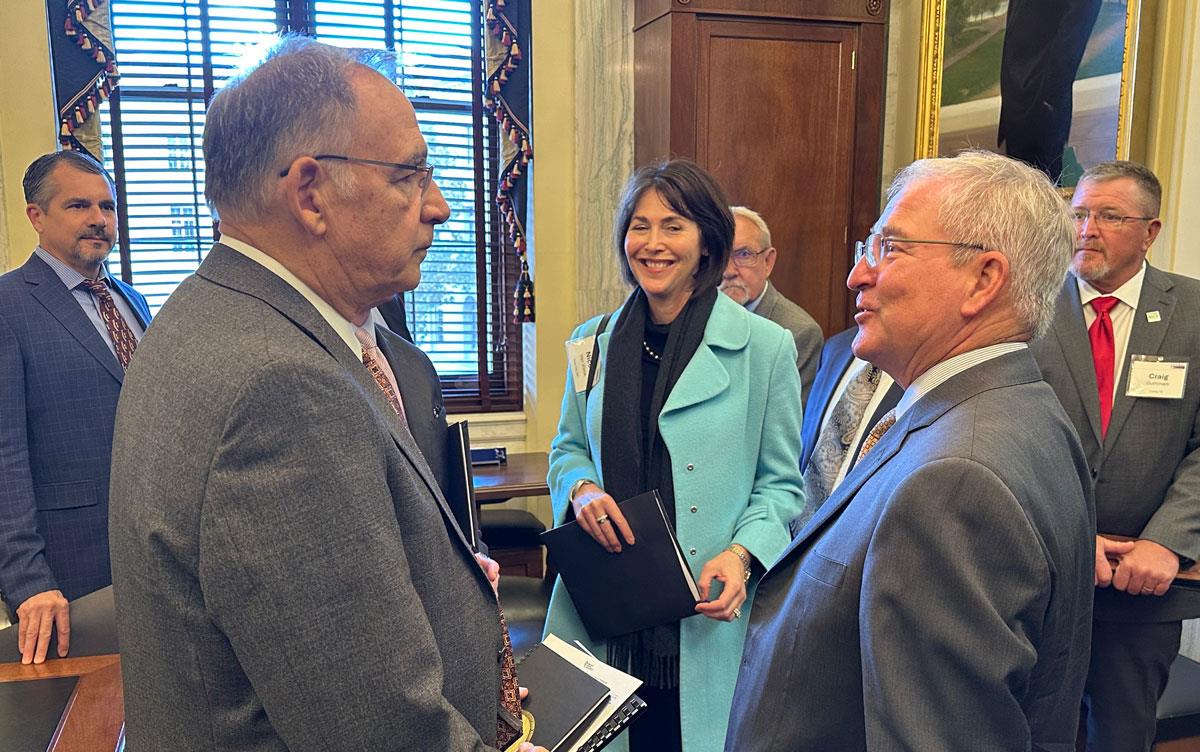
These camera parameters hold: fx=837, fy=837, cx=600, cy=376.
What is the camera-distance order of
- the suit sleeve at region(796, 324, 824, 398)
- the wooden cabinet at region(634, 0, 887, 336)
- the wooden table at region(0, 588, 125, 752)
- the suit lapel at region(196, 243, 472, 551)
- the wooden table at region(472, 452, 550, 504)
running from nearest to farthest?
the suit lapel at region(196, 243, 472, 551), the wooden table at region(0, 588, 125, 752), the suit sleeve at region(796, 324, 824, 398), the wooden cabinet at region(634, 0, 887, 336), the wooden table at region(472, 452, 550, 504)

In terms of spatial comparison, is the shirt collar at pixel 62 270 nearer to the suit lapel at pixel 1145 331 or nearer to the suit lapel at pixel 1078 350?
the suit lapel at pixel 1078 350

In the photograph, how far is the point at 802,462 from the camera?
7.96ft

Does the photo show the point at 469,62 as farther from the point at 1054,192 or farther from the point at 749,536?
the point at 1054,192

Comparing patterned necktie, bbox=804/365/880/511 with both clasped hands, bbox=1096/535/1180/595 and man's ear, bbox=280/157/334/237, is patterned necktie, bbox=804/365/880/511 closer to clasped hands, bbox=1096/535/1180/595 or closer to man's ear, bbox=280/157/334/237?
clasped hands, bbox=1096/535/1180/595

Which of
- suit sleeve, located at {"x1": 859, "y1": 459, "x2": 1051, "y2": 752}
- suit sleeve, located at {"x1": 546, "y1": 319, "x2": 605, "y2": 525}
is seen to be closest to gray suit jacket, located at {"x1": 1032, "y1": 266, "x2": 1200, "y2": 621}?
suit sleeve, located at {"x1": 546, "y1": 319, "x2": 605, "y2": 525}

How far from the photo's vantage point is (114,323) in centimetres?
243

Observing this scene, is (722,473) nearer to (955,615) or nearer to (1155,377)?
(955,615)

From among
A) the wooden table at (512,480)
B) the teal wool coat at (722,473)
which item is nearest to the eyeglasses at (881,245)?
the teal wool coat at (722,473)

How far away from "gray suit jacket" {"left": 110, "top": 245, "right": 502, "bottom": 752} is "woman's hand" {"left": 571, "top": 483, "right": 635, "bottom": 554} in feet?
2.99

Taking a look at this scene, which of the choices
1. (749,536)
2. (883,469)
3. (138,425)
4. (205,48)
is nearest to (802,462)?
(749,536)

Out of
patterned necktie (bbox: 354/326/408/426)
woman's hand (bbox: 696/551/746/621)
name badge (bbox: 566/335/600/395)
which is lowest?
woman's hand (bbox: 696/551/746/621)

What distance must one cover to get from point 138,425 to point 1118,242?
98.3 inches

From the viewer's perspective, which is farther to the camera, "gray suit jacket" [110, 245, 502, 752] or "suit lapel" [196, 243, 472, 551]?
"suit lapel" [196, 243, 472, 551]

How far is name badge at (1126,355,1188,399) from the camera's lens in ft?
7.39
